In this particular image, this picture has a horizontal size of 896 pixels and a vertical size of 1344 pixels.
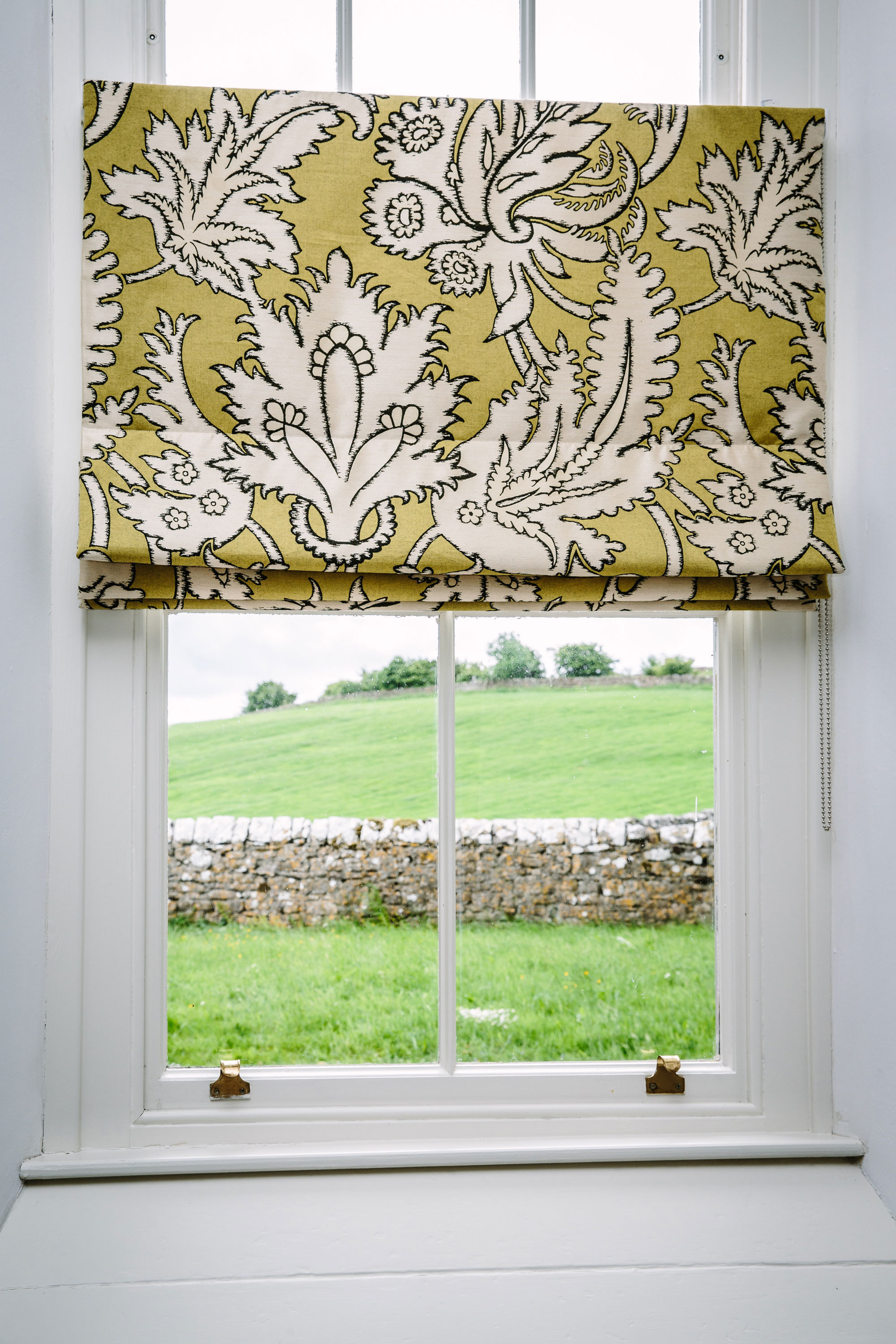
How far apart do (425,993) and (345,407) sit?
2.55ft

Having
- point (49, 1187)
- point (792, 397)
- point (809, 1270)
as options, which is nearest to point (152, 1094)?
point (49, 1187)

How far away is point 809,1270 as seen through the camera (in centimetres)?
95

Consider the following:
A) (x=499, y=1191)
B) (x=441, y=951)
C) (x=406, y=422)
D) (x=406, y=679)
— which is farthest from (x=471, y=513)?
(x=499, y=1191)

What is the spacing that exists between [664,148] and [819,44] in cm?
27

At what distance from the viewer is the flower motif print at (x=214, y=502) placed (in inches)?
41.1

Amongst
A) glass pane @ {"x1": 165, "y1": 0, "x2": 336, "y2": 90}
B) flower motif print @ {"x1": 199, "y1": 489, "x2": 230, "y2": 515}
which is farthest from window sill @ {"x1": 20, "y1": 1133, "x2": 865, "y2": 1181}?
glass pane @ {"x1": 165, "y1": 0, "x2": 336, "y2": 90}

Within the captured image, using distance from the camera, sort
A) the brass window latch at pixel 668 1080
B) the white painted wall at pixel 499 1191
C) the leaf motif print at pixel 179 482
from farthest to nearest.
Answer: the brass window latch at pixel 668 1080 < the leaf motif print at pixel 179 482 < the white painted wall at pixel 499 1191

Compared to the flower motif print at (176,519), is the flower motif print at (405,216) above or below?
above

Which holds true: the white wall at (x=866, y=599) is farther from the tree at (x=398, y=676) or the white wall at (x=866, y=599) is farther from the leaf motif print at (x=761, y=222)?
the tree at (x=398, y=676)

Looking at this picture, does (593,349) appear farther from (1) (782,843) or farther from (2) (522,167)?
(1) (782,843)

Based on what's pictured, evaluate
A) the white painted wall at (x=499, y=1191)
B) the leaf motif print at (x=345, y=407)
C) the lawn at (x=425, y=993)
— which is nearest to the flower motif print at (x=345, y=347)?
the leaf motif print at (x=345, y=407)

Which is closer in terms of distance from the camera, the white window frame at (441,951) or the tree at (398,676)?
the white window frame at (441,951)

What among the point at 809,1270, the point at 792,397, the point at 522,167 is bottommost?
the point at 809,1270

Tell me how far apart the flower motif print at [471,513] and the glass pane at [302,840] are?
0.18 metres
